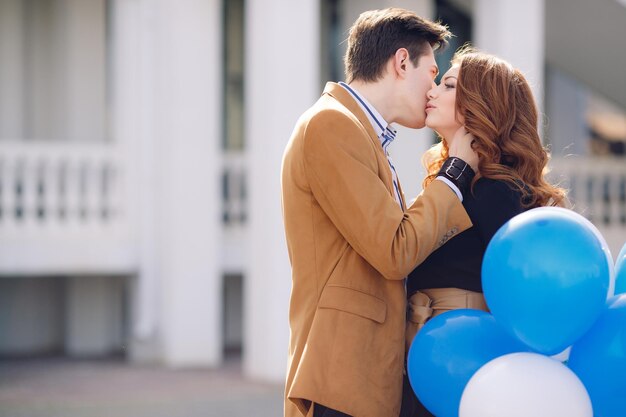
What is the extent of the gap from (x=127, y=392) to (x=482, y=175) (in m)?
6.12

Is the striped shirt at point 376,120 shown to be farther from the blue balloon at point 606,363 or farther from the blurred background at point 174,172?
the blurred background at point 174,172

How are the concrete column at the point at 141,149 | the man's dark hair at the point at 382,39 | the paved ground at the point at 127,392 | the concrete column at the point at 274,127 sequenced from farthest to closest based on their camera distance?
the concrete column at the point at 141,149
the concrete column at the point at 274,127
the paved ground at the point at 127,392
the man's dark hair at the point at 382,39

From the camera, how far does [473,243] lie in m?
2.94

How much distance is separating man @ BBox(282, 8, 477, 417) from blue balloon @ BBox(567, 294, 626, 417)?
1.48ft

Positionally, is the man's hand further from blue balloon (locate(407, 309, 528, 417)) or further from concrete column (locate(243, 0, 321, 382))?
concrete column (locate(243, 0, 321, 382))

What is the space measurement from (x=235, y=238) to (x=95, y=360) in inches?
79.3

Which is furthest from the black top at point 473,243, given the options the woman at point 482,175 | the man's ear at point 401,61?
the man's ear at point 401,61

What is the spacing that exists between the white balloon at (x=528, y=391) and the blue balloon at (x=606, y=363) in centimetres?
8

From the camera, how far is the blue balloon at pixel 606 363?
8.85 ft

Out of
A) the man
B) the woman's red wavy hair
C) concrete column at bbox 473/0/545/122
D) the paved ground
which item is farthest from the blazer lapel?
concrete column at bbox 473/0/545/122

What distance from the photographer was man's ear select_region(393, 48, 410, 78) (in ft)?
9.80

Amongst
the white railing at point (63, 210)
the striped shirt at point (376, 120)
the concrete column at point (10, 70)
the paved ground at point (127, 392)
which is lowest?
the paved ground at point (127, 392)

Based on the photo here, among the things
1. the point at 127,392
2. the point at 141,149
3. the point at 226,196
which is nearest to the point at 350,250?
the point at 127,392

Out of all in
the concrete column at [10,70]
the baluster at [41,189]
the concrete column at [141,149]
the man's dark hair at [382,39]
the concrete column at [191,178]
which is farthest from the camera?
the concrete column at [10,70]
